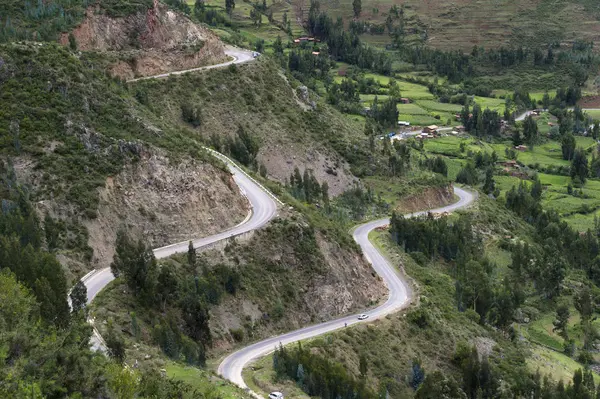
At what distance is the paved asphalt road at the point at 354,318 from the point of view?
50.9 metres

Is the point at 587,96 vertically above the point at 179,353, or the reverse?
the point at 179,353

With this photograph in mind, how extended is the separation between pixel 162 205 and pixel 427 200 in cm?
4897

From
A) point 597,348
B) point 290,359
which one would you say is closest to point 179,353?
point 290,359

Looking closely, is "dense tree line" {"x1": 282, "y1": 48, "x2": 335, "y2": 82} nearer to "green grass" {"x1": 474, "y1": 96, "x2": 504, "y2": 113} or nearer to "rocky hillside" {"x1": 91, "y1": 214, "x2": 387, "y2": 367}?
"green grass" {"x1": 474, "y1": 96, "x2": 504, "y2": 113}

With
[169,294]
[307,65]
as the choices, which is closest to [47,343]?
[169,294]

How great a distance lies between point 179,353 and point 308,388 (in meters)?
8.07

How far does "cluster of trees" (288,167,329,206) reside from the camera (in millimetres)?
88056

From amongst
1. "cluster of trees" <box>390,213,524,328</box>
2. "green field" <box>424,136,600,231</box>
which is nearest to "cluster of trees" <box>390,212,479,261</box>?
"cluster of trees" <box>390,213,524,328</box>

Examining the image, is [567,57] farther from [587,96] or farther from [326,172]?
[326,172]

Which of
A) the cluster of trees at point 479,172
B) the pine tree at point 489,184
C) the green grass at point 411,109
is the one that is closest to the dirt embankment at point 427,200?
the cluster of trees at point 479,172

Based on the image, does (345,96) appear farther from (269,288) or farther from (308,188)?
(269,288)

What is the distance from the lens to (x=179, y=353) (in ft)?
156

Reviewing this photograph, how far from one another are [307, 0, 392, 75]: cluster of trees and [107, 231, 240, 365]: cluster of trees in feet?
439

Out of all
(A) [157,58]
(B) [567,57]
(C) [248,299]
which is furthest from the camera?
(B) [567,57]
